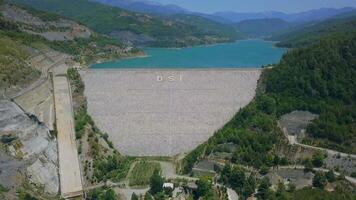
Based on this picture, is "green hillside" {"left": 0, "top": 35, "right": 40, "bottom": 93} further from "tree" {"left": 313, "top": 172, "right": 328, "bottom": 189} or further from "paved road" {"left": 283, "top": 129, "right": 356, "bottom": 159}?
"tree" {"left": 313, "top": 172, "right": 328, "bottom": 189}

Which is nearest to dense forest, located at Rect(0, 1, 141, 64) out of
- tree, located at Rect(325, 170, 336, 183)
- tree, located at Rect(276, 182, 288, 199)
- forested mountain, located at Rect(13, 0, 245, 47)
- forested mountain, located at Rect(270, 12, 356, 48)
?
forested mountain, located at Rect(13, 0, 245, 47)

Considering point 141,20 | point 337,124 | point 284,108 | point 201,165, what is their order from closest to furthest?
point 201,165, point 337,124, point 284,108, point 141,20

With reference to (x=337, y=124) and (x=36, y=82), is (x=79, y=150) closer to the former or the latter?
(x=36, y=82)

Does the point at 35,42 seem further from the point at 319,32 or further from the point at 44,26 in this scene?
the point at 319,32

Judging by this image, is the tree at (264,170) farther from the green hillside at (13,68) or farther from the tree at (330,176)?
the green hillside at (13,68)

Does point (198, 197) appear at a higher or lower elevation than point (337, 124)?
lower

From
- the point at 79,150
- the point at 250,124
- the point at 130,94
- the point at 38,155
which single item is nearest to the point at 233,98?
the point at 250,124

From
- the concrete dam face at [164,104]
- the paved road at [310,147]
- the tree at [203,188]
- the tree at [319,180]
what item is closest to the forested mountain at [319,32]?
the concrete dam face at [164,104]
